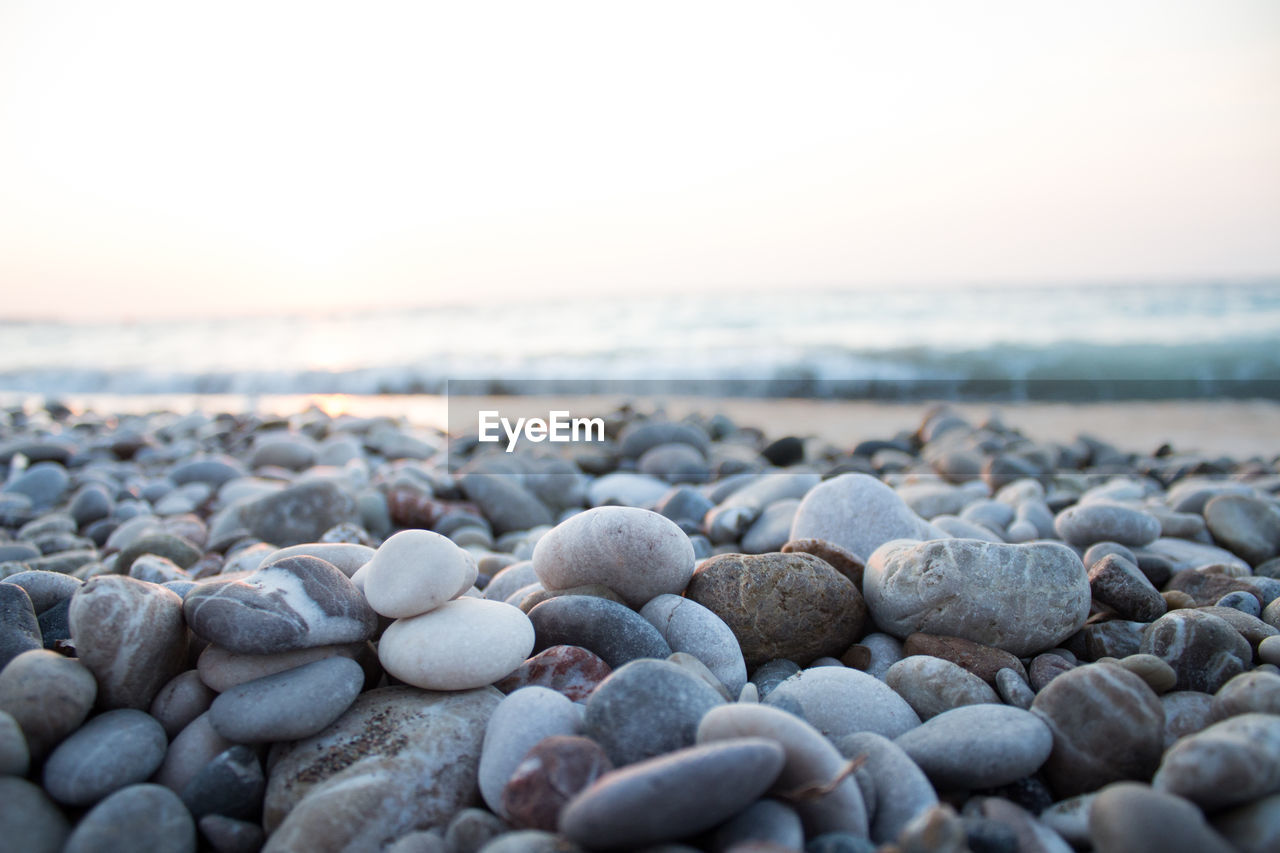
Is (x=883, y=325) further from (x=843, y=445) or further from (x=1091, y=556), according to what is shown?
(x=1091, y=556)

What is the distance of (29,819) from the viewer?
1345mm

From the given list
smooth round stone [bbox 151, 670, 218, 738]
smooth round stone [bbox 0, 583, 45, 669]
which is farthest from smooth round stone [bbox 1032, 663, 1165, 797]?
smooth round stone [bbox 0, 583, 45, 669]

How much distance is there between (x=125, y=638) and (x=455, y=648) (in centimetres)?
65

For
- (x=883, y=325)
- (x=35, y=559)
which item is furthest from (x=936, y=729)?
(x=883, y=325)

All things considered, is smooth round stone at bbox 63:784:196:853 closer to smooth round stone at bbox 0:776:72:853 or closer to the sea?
smooth round stone at bbox 0:776:72:853

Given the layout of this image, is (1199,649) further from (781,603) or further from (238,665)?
(238,665)

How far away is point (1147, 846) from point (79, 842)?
5.47ft

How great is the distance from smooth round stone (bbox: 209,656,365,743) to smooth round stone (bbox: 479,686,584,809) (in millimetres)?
317

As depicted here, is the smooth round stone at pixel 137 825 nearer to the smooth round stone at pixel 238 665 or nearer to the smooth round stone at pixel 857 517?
the smooth round stone at pixel 238 665

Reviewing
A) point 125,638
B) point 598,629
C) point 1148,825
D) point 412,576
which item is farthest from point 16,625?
point 1148,825

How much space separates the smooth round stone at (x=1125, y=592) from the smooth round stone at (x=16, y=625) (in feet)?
8.42

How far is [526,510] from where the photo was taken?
420cm

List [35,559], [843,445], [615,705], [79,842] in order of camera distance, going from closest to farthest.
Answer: [79,842]
[615,705]
[35,559]
[843,445]

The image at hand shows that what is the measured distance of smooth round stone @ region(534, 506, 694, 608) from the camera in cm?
200
